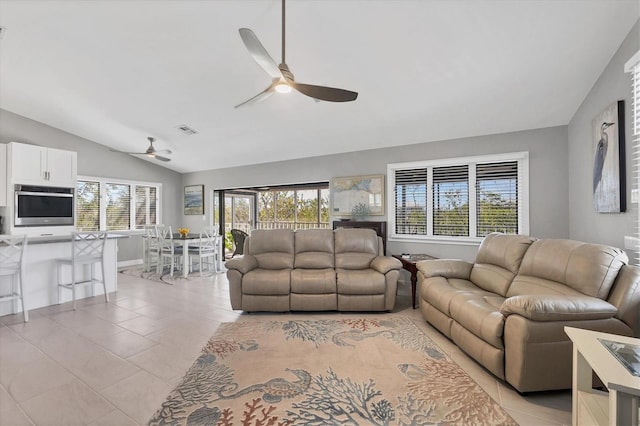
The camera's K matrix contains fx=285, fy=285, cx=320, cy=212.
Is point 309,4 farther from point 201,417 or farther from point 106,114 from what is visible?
point 106,114

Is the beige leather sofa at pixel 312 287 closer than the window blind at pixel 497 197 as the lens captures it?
Yes

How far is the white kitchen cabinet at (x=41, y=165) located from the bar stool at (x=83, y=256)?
2307 millimetres

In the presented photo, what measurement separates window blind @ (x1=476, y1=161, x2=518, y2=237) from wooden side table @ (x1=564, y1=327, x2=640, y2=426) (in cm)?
293

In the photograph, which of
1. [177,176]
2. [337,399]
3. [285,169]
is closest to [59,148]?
[177,176]

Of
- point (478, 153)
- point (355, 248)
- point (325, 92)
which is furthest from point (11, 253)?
point (478, 153)

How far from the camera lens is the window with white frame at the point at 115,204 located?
6348 millimetres

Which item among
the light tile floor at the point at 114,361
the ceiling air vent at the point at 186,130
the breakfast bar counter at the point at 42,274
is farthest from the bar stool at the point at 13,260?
the ceiling air vent at the point at 186,130

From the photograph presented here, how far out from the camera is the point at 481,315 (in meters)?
2.25

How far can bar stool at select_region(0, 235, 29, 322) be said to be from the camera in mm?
3245

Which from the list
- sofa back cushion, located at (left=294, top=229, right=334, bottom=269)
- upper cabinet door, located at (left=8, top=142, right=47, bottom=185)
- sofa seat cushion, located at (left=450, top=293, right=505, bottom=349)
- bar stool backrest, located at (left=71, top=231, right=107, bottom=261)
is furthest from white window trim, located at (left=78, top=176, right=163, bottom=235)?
sofa seat cushion, located at (left=450, top=293, right=505, bottom=349)

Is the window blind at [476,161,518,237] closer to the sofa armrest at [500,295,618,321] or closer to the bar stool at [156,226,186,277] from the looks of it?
the sofa armrest at [500,295,618,321]

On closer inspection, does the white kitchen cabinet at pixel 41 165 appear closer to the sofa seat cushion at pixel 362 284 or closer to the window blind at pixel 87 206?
the window blind at pixel 87 206

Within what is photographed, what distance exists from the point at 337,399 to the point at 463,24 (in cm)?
314

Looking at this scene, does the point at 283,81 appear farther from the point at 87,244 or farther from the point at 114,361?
the point at 87,244
